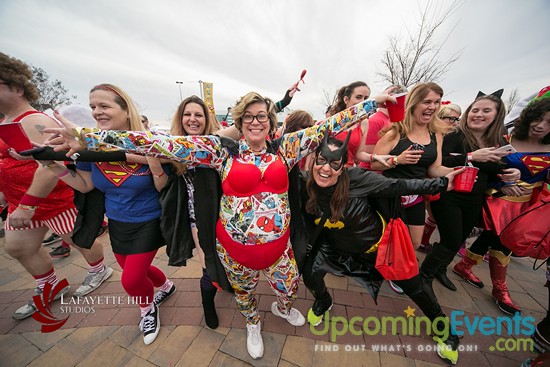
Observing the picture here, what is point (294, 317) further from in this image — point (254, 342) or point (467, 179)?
point (467, 179)

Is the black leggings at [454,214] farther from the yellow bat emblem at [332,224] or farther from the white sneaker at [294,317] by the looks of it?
the white sneaker at [294,317]

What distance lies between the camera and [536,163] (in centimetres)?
211

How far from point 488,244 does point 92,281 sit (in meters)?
5.67

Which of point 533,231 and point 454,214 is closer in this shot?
point 533,231

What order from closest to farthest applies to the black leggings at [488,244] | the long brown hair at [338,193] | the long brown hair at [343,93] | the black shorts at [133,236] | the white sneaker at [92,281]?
the long brown hair at [338,193] → the black shorts at [133,236] → the black leggings at [488,244] → the white sneaker at [92,281] → the long brown hair at [343,93]

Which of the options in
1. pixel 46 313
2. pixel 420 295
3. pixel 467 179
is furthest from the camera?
pixel 46 313

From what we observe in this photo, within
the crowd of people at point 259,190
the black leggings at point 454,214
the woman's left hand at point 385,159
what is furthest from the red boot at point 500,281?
the woman's left hand at point 385,159

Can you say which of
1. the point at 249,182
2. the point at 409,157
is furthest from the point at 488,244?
the point at 249,182

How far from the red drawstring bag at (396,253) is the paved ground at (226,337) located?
0.87 metres

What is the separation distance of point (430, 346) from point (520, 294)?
198cm

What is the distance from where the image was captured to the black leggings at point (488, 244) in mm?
2588

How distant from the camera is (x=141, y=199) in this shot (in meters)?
1.92

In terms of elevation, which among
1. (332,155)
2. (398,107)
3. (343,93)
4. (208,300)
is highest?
(343,93)

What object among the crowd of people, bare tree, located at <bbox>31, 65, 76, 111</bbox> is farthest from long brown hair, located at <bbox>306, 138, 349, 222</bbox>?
bare tree, located at <bbox>31, 65, 76, 111</bbox>
